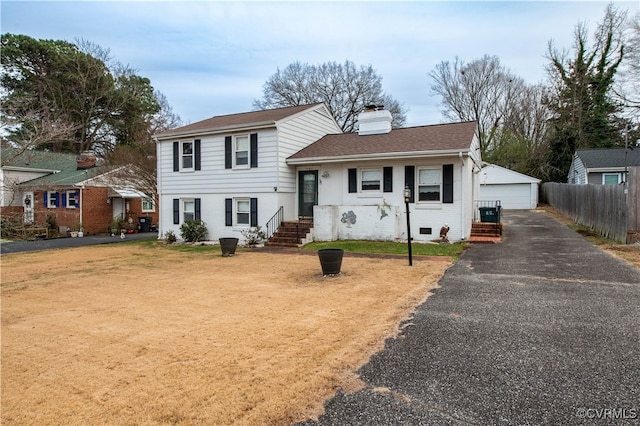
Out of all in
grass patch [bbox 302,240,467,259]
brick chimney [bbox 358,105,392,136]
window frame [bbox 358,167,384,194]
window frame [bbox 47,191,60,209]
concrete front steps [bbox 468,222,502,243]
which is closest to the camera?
grass patch [bbox 302,240,467,259]

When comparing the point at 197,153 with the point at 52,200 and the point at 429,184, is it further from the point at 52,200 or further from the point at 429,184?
the point at 52,200

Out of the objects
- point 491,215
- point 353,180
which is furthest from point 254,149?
point 491,215

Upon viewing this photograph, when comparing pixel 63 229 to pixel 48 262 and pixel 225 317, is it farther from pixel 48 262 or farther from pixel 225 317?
pixel 225 317

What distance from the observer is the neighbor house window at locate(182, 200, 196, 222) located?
17.1 meters

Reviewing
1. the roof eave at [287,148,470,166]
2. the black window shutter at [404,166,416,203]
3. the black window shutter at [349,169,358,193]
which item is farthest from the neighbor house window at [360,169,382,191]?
the black window shutter at [404,166,416,203]

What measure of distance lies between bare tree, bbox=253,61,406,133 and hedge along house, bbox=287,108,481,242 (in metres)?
21.8

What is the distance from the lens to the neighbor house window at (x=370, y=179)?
47.7ft

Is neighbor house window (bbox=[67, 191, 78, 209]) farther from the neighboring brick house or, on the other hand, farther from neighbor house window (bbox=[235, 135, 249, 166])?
neighbor house window (bbox=[235, 135, 249, 166])

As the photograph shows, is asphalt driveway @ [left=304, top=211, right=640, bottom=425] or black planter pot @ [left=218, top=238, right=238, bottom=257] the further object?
black planter pot @ [left=218, top=238, right=238, bottom=257]

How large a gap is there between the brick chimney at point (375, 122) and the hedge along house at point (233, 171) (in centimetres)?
227

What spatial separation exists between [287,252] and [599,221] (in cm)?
1131

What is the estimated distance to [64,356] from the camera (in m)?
4.31

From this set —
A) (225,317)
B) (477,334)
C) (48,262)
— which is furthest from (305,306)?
(48,262)

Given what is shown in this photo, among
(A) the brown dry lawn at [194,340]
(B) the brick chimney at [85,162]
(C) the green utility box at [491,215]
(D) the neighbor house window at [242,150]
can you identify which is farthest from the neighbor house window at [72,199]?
(C) the green utility box at [491,215]
